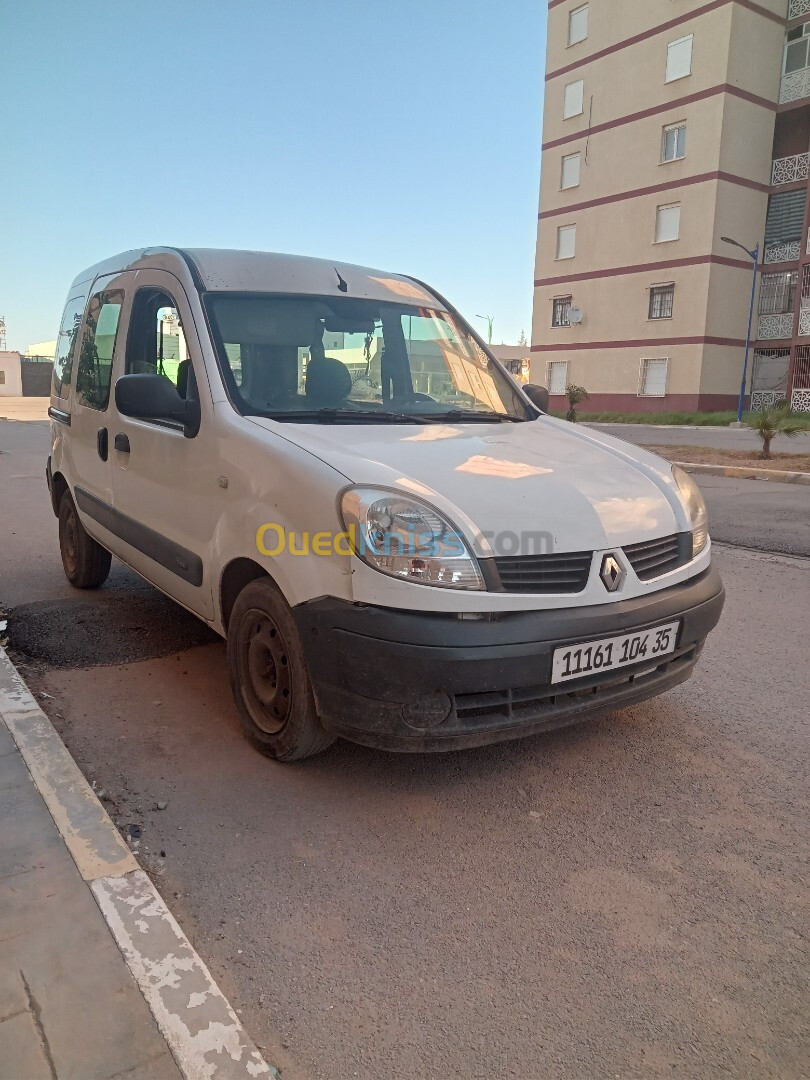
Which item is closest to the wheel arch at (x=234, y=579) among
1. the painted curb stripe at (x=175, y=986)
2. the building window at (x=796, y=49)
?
the painted curb stripe at (x=175, y=986)

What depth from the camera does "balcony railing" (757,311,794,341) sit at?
32.2 meters

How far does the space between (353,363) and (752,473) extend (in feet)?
34.1

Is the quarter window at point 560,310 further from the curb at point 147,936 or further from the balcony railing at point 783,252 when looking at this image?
the curb at point 147,936

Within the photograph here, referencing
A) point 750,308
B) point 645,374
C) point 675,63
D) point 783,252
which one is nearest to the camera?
point 750,308

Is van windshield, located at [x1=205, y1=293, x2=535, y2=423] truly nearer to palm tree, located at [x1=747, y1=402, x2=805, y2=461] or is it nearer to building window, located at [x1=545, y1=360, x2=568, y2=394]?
palm tree, located at [x1=747, y1=402, x2=805, y2=461]

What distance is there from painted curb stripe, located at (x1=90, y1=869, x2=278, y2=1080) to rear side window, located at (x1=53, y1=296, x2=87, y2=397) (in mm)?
3958

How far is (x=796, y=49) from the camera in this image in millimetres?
31969

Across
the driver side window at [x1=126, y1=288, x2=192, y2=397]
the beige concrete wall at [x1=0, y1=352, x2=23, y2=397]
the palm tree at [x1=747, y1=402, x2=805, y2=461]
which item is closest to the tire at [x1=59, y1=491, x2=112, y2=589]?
the driver side window at [x1=126, y1=288, x2=192, y2=397]

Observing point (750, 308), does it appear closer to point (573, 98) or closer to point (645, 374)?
point (645, 374)

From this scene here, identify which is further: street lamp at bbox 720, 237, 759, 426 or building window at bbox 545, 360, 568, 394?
building window at bbox 545, 360, 568, 394

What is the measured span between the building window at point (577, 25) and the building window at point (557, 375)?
13572mm

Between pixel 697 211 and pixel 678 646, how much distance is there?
3263 centimetres

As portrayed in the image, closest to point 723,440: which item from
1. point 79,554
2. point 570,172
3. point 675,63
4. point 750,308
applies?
point 750,308

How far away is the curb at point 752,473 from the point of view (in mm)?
12000
